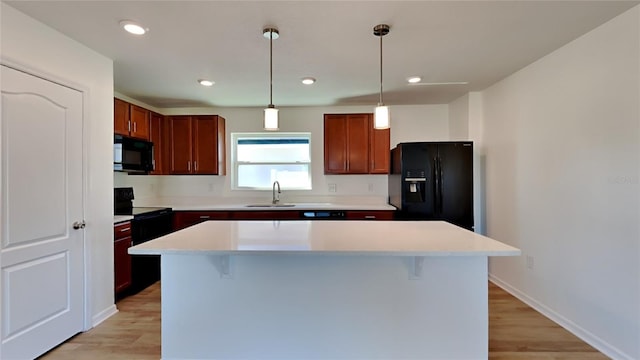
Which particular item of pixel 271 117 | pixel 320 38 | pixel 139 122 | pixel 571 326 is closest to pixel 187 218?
pixel 139 122

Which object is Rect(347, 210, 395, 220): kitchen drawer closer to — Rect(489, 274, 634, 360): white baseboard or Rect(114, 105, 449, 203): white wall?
Rect(114, 105, 449, 203): white wall

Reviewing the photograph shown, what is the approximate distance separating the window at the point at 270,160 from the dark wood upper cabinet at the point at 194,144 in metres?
0.43

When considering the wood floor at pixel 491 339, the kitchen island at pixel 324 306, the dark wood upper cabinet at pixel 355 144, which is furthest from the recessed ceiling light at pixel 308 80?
the wood floor at pixel 491 339

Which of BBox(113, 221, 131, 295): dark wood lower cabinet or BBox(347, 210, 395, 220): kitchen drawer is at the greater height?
BBox(347, 210, 395, 220): kitchen drawer

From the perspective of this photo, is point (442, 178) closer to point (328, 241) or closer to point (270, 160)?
point (328, 241)

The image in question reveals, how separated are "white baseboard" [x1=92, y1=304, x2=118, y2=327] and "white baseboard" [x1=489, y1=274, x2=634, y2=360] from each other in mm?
3747

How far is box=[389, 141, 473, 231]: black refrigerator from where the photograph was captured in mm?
3553

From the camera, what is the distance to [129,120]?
3.39 m

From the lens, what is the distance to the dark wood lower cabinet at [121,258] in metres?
2.94

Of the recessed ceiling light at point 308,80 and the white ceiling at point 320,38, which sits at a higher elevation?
the white ceiling at point 320,38

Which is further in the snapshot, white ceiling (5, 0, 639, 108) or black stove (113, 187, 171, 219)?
black stove (113, 187, 171, 219)

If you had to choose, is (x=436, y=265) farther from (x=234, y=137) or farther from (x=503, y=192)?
(x=234, y=137)

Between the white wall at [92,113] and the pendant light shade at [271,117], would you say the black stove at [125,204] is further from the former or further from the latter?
the pendant light shade at [271,117]

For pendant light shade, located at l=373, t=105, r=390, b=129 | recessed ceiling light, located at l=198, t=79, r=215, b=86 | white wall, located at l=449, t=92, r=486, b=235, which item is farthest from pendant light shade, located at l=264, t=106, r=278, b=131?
white wall, located at l=449, t=92, r=486, b=235
